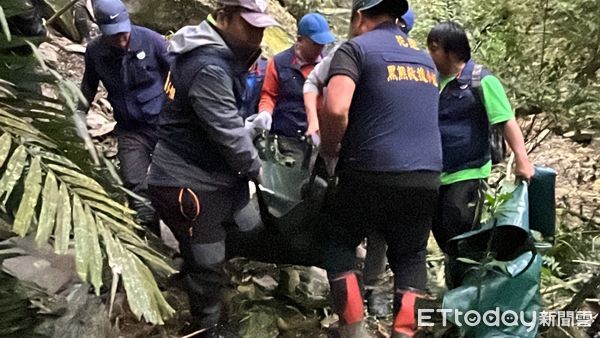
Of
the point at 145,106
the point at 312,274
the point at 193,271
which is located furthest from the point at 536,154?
the point at 193,271

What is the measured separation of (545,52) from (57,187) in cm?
444

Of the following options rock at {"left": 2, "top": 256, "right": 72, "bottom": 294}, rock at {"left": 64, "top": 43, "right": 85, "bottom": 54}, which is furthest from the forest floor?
rock at {"left": 64, "top": 43, "right": 85, "bottom": 54}

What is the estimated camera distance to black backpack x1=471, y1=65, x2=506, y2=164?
4.11m

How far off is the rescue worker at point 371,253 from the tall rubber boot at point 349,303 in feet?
1.07

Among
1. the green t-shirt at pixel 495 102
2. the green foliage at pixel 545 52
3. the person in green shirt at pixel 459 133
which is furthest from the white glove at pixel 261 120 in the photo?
the green foliage at pixel 545 52

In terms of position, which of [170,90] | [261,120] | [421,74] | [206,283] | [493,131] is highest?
[421,74]

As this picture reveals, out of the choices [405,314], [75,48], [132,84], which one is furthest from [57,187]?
[75,48]

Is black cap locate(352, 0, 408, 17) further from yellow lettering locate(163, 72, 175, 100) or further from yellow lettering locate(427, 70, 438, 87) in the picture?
yellow lettering locate(163, 72, 175, 100)

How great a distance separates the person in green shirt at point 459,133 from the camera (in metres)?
4.16

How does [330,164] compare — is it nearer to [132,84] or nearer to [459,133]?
[459,133]

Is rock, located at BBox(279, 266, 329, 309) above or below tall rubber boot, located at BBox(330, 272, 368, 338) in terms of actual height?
Result: below

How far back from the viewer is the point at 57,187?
2.37 m

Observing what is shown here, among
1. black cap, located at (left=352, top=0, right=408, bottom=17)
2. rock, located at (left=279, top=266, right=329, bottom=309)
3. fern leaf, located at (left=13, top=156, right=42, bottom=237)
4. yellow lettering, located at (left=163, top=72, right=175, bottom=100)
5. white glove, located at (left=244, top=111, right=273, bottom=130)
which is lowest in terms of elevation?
Result: rock, located at (left=279, top=266, right=329, bottom=309)

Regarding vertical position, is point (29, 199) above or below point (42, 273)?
above
